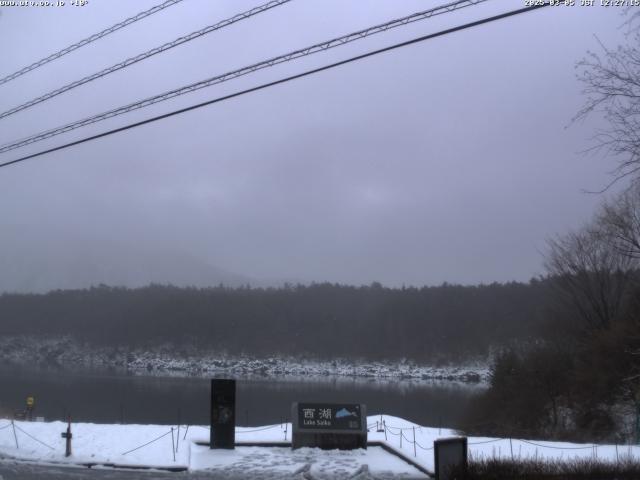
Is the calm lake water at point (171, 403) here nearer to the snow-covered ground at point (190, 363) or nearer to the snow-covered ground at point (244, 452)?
the snow-covered ground at point (244, 452)

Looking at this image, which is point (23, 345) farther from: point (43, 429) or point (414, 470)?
point (414, 470)

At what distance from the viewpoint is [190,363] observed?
134125 mm

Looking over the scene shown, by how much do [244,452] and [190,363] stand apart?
11873cm

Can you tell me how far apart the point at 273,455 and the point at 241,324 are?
140519 millimetres

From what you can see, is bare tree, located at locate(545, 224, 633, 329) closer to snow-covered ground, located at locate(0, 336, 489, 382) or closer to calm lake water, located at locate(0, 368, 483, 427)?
calm lake water, located at locate(0, 368, 483, 427)

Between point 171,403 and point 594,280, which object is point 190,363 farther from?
point 594,280

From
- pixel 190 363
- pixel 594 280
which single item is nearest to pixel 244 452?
pixel 594 280

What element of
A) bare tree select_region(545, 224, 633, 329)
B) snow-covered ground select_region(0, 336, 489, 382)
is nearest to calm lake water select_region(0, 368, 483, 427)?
bare tree select_region(545, 224, 633, 329)

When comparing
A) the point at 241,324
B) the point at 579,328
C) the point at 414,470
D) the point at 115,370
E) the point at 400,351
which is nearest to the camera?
the point at 414,470

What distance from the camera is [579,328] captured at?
149 feet

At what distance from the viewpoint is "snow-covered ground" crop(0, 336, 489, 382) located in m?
120

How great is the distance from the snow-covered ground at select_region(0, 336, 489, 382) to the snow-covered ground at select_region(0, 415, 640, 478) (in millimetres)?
89769

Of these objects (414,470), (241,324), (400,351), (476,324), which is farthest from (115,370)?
(414,470)

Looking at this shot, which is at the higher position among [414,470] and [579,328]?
[579,328]
